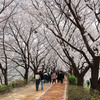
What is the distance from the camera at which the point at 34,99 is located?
6770mm

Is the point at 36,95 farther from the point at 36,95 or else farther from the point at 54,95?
the point at 54,95

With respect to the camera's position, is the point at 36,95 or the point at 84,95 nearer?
the point at 84,95

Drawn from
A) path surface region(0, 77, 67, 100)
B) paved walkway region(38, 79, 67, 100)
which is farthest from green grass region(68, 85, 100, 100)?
path surface region(0, 77, 67, 100)

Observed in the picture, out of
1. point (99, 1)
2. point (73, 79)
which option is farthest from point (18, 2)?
point (73, 79)

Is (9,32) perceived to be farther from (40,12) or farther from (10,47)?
(40,12)

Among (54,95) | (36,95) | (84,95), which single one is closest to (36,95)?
(36,95)

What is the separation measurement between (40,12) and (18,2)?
11.4 ft

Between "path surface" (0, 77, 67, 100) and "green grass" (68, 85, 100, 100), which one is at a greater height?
"green grass" (68, 85, 100, 100)

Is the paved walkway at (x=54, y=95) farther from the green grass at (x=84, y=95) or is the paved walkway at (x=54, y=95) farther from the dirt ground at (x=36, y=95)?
the green grass at (x=84, y=95)

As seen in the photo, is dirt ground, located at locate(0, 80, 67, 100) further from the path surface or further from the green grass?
the green grass

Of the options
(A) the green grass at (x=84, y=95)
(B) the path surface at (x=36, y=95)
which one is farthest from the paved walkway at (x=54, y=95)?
(A) the green grass at (x=84, y=95)

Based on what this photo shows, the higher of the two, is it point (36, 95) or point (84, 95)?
point (84, 95)

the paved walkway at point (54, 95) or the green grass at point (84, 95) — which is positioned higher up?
the green grass at point (84, 95)

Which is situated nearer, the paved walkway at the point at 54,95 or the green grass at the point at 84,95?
the green grass at the point at 84,95
